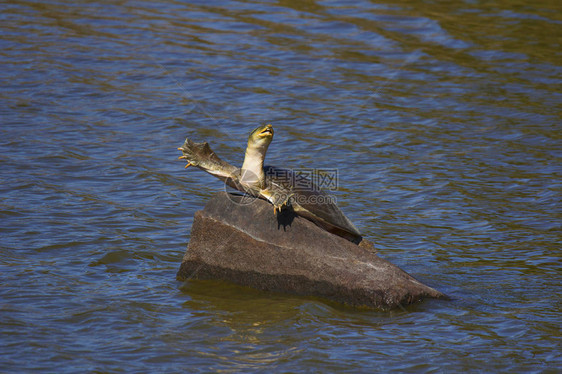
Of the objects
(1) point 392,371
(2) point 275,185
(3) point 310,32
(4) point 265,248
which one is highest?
(3) point 310,32

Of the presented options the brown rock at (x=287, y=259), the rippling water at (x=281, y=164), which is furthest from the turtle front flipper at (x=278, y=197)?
the rippling water at (x=281, y=164)

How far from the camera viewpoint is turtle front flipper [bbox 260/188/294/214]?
4.87 m

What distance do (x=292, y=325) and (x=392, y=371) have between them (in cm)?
79

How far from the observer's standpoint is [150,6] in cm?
1393

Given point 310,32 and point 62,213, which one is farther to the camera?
point 310,32

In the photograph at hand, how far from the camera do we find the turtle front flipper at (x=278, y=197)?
16.0 feet

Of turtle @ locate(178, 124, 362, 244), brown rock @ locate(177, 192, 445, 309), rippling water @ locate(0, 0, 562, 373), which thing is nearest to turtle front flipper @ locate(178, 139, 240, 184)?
turtle @ locate(178, 124, 362, 244)

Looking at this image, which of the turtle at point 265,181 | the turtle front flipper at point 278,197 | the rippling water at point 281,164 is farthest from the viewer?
the turtle at point 265,181

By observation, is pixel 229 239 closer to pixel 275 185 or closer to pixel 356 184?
pixel 275 185

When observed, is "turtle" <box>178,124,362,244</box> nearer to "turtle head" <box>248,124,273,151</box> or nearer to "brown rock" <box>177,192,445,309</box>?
"turtle head" <box>248,124,273,151</box>

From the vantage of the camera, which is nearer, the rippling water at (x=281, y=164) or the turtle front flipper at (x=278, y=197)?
the rippling water at (x=281, y=164)

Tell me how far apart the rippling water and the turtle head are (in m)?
1.05

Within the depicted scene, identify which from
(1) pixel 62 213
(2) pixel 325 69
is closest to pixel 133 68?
(2) pixel 325 69

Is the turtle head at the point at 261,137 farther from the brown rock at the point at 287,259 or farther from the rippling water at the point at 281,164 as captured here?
the rippling water at the point at 281,164
